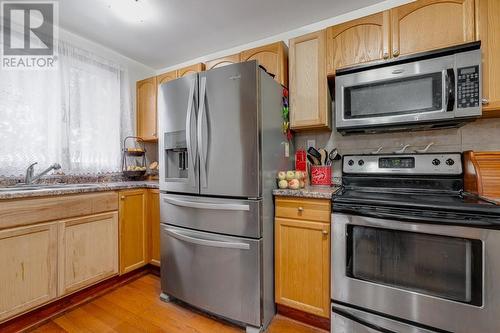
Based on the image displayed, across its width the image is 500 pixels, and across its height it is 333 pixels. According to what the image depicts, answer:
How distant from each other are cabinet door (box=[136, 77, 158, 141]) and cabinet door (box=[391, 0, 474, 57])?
2.47 m

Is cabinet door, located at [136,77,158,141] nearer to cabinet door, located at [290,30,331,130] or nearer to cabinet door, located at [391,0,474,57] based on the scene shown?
cabinet door, located at [290,30,331,130]

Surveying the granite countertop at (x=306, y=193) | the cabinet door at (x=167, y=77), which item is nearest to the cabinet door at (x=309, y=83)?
the granite countertop at (x=306, y=193)

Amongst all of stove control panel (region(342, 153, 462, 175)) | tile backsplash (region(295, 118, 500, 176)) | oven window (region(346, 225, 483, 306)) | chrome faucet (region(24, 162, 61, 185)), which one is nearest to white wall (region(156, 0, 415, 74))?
tile backsplash (region(295, 118, 500, 176))

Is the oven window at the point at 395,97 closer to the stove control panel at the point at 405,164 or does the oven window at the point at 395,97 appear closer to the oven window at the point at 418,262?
the stove control panel at the point at 405,164

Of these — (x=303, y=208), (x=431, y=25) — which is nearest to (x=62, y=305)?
(x=303, y=208)

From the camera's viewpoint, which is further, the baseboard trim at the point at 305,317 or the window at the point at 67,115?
the window at the point at 67,115

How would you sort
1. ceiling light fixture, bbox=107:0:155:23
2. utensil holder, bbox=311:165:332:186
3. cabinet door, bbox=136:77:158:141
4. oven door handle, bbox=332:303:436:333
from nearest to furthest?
1. oven door handle, bbox=332:303:436:333
2. ceiling light fixture, bbox=107:0:155:23
3. utensil holder, bbox=311:165:332:186
4. cabinet door, bbox=136:77:158:141

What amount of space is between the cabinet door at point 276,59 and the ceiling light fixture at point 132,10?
94 centimetres

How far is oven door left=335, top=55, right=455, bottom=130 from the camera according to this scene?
4.65 ft

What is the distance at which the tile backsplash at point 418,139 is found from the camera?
1.57 meters

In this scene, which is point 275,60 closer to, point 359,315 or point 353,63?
point 353,63

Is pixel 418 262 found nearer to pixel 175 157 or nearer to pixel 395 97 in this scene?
pixel 395 97

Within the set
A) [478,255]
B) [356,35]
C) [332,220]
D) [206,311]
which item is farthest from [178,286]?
[356,35]

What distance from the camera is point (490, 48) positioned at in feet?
4.54
